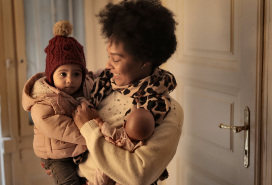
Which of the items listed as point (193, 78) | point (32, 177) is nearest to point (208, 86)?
point (193, 78)

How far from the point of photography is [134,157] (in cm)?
130

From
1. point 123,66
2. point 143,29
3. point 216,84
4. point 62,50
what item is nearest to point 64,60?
point 62,50

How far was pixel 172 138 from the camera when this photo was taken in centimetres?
135

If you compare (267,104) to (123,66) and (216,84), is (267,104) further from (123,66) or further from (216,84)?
(123,66)

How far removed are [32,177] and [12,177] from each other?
16 cm

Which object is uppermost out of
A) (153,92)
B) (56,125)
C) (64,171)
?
(153,92)

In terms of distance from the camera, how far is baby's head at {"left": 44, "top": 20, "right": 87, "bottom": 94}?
1562 millimetres

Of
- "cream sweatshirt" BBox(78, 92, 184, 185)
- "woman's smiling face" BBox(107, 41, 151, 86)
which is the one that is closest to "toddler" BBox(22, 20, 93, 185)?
"cream sweatshirt" BBox(78, 92, 184, 185)

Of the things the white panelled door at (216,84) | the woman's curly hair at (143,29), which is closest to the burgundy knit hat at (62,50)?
the woman's curly hair at (143,29)

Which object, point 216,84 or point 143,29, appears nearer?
point 143,29

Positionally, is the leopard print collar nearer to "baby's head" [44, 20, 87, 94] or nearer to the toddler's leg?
"baby's head" [44, 20, 87, 94]

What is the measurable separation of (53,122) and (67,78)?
0.20 metres

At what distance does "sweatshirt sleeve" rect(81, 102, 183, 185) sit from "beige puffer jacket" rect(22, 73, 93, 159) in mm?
141

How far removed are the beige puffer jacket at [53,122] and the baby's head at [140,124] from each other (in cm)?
27
